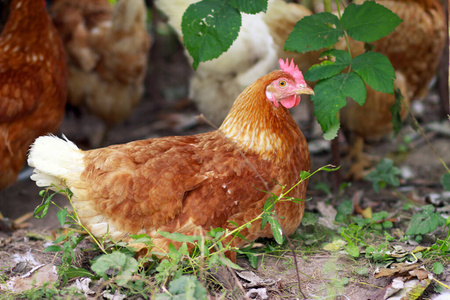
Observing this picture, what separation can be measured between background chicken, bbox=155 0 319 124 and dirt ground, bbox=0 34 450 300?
94 centimetres

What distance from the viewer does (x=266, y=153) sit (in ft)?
7.38

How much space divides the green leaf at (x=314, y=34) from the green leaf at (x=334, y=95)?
184mm

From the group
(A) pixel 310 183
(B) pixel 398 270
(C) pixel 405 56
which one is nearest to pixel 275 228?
(B) pixel 398 270

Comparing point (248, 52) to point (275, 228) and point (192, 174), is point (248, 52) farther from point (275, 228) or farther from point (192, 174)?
point (275, 228)

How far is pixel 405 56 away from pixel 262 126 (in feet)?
5.67

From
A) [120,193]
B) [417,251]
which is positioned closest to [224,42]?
[120,193]

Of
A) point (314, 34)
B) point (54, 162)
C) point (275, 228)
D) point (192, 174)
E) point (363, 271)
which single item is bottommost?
point (363, 271)

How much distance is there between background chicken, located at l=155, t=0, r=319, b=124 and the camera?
10.4 feet

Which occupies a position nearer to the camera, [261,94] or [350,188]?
[261,94]

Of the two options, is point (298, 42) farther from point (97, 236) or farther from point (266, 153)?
point (97, 236)

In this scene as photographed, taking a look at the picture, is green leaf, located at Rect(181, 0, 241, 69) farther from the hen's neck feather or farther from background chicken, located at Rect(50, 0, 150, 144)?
background chicken, located at Rect(50, 0, 150, 144)

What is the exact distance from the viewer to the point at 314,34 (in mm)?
2281

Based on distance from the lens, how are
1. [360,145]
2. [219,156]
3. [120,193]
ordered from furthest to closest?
[360,145], [219,156], [120,193]

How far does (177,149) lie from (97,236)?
552 millimetres
